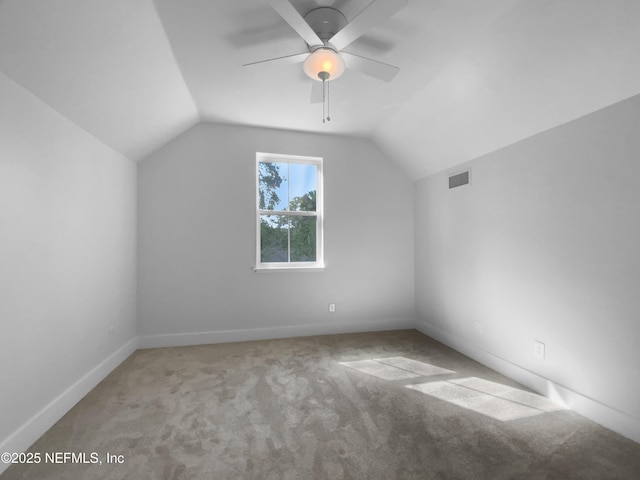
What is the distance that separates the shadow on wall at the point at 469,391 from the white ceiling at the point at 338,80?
2.06 m

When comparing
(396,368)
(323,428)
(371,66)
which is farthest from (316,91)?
(396,368)

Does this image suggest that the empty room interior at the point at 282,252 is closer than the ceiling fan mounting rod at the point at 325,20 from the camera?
Yes

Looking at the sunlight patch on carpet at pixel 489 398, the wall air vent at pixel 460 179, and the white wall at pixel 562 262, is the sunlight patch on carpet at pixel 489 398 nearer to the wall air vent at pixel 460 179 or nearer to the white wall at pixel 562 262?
the white wall at pixel 562 262

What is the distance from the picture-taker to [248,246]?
141 inches

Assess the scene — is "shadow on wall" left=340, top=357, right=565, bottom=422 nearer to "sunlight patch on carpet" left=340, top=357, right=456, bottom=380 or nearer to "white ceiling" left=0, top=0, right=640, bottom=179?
"sunlight patch on carpet" left=340, top=357, right=456, bottom=380

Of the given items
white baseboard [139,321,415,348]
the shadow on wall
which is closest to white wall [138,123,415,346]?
white baseboard [139,321,415,348]

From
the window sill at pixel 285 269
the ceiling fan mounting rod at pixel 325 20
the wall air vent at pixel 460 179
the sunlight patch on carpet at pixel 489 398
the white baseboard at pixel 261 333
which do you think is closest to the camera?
the ceiling fan mounting rod at pixel 325 20

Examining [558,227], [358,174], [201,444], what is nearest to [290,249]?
[358,174]

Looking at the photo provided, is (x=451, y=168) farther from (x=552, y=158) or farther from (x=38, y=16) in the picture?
(x=38, y=16)

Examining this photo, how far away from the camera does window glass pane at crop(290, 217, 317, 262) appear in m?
3.85

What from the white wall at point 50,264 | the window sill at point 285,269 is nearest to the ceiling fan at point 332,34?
the white wall at point 50,264

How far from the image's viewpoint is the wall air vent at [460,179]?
3.12 m

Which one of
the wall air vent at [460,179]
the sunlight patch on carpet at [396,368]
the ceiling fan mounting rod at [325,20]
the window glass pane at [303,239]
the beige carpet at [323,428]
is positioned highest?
the ceiling fan mounting rod at [325,20]

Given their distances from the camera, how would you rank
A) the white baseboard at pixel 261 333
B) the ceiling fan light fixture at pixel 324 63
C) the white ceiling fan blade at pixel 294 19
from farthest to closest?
the white baseboard at pixel 261 333 < the ceiling fan light fixture at pixel 324 63 < the white ceiling fan blade at pixel 294 19
